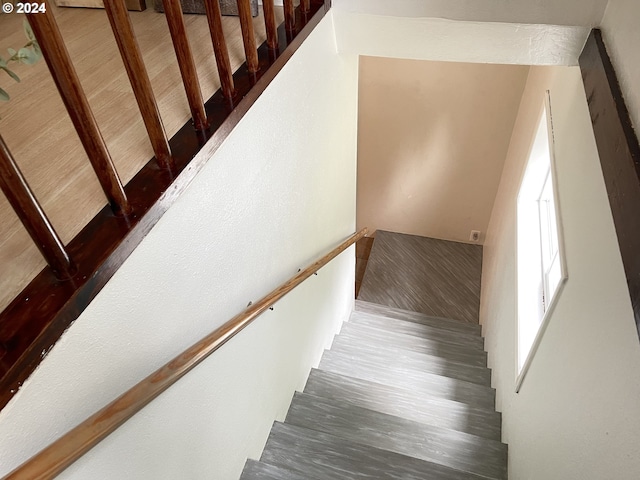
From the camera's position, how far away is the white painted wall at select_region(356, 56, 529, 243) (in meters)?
4.83

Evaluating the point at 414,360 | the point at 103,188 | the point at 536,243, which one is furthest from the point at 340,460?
the point at 103,188

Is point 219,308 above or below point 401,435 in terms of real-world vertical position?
above

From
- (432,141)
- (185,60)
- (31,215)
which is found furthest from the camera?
(432,141)

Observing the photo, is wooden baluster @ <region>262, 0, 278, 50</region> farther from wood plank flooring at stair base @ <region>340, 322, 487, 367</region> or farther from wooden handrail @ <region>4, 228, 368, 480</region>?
wood plank flooring at stair base @ <region>340, 322, 487, 367</region>

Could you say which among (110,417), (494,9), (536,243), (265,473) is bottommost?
(265,473)

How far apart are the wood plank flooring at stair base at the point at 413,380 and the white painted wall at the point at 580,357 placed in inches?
16.9

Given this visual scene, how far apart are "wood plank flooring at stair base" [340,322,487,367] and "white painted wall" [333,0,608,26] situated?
2.57 meters

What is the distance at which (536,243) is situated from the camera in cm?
292

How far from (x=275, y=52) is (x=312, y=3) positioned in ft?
1.53

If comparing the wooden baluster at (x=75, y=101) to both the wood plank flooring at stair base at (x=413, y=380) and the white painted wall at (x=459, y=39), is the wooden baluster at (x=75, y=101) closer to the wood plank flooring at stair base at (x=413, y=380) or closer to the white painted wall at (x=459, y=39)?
the white painted wall at (x=459, y=39)

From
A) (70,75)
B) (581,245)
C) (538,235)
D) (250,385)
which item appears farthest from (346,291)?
(70,75)

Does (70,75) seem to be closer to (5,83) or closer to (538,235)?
(5,83)

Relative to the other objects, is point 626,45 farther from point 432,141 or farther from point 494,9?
point 432,141

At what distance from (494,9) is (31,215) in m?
1.92
